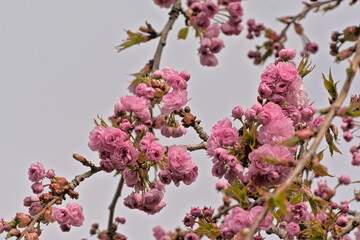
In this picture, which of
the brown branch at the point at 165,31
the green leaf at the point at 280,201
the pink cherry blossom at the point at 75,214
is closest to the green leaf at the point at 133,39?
the brown branch at the point at 165,31

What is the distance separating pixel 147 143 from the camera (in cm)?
264

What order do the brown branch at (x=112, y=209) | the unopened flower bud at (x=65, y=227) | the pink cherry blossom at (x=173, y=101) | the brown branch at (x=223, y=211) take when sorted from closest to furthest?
the brown branch at (x=223, y=211) < the pink cherry blossom at (x=173, y=101) < the unopened flower bud at (x=65, y=227) < the brown branch at (x=112, y=209)

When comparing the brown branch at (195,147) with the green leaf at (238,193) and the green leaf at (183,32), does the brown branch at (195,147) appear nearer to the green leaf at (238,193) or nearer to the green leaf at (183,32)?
the green leaf at (238,193)

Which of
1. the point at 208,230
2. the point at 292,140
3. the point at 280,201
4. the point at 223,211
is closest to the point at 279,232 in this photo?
the point at 208,230

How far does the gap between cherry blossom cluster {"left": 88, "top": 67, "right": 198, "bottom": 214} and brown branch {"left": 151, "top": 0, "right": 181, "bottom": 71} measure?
0.41 metres

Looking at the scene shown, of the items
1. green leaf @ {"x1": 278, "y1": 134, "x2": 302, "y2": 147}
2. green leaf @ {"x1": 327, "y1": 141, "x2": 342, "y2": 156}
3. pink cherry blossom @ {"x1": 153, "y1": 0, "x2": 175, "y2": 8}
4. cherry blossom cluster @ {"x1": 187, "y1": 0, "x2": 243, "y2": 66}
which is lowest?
green leaf @ {"x1": 278, "y1": 134, "x2": 302, "y2": 147}

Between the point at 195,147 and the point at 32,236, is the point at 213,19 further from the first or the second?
the point at 32,236

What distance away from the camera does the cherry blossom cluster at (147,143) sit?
265 cm

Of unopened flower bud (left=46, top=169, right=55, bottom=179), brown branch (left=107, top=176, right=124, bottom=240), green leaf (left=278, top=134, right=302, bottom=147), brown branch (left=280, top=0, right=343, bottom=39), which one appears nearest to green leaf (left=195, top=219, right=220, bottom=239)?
brown branch (left=107, top=176, right=124, bottom=240)

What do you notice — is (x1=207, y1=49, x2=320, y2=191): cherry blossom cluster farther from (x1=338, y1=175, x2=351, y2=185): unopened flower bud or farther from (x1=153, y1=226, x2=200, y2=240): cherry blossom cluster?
(x1=338, y1=175, x2=351, y2=185): unopened flower bud

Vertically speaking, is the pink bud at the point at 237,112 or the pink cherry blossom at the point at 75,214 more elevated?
the pink bud at the point at 237,112

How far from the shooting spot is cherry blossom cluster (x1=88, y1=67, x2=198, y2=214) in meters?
2.65

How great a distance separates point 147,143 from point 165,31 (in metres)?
1.11

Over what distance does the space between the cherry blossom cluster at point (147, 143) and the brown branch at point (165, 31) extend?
408mm
